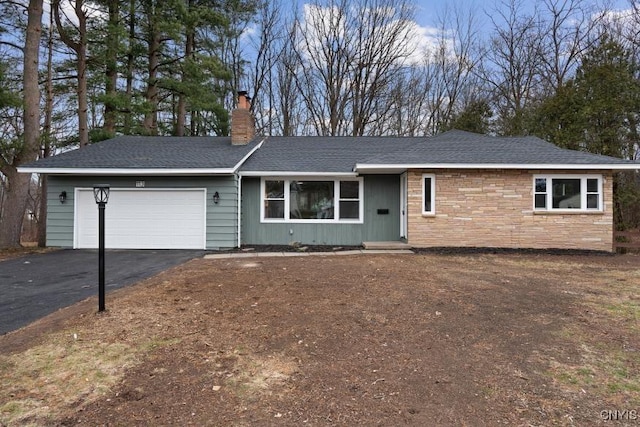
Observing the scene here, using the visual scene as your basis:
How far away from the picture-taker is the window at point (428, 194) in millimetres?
10648

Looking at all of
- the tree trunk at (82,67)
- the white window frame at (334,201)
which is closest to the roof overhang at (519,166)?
the white window frame at (334,201)

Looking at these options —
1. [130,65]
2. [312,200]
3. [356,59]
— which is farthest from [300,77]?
[312,200]

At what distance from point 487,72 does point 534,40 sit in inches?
108

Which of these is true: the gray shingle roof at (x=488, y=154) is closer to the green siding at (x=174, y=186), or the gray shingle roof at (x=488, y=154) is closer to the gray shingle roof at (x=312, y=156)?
the gray shingle roof at (x=312, y=156)

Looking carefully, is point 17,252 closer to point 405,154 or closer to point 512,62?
point 405,154

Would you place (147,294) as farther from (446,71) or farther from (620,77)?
(446,71)

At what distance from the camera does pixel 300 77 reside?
77.5ft

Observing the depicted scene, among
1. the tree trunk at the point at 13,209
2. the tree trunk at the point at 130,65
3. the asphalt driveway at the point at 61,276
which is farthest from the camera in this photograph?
the tree trunk at the point at 130,65

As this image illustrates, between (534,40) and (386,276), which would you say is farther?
(534,40)

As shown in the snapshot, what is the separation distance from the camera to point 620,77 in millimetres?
12586

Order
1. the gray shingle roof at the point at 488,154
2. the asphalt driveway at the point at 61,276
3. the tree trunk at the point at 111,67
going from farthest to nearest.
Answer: the tree trunk at the point at 111,67
the gray shingle roof at the point at 488,154
the asphalt driveway at the point at 61,276

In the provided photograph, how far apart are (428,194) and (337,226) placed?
299 centimetres

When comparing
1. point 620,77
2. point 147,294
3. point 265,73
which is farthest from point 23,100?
point 620,77

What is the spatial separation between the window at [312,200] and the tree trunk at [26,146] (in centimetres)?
768
